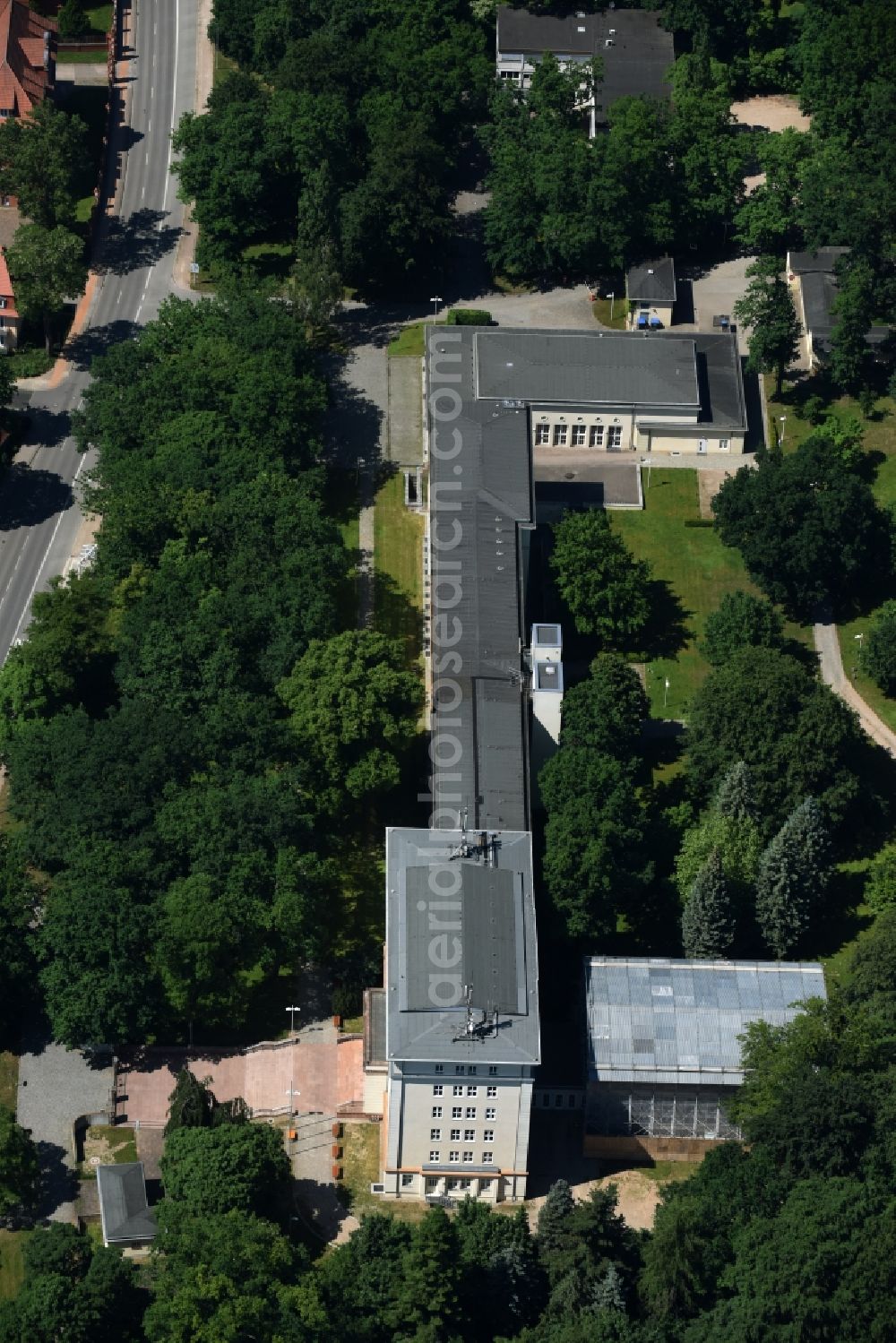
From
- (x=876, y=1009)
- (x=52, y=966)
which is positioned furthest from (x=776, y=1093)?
(x=52, y=966)

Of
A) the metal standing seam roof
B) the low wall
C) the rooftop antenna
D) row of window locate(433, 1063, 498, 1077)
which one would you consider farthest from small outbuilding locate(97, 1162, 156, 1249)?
the metal standing seam roof

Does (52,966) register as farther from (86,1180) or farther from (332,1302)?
(332,1302)

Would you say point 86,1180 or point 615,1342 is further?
point 86,1180

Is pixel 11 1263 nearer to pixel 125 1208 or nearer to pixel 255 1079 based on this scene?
pixel 125 1208

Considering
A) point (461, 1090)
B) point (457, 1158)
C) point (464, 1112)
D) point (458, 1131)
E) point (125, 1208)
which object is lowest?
point (125, 1208)

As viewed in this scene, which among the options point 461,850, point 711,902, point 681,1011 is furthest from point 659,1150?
point 461,850

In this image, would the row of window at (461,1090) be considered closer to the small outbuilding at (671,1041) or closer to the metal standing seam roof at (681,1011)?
the small outbuilding at (671,1041)

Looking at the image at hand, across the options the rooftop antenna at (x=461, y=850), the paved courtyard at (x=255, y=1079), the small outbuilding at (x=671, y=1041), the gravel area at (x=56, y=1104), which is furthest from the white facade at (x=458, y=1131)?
the gravel area at (x=56, y=1104)

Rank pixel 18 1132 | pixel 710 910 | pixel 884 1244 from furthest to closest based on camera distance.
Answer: pixel 710 910 < pixel 18 1132 < pixel 884 1244
